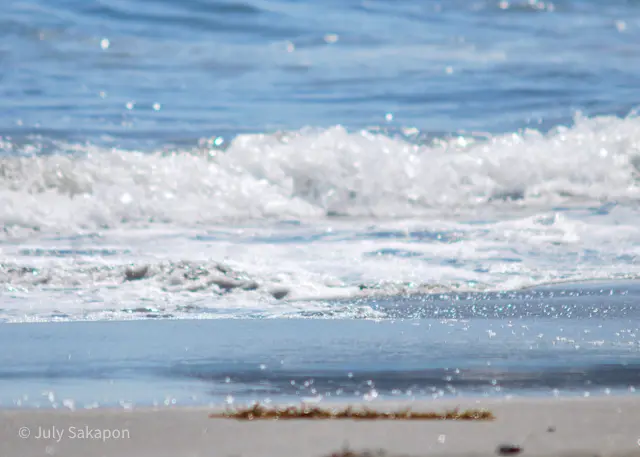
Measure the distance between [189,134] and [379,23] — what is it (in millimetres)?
3941

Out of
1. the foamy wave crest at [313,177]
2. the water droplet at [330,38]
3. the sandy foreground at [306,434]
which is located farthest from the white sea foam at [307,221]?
the sandy foreground at [306,434]

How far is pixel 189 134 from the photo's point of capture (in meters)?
16.4

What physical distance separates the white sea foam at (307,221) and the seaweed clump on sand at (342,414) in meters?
2.78

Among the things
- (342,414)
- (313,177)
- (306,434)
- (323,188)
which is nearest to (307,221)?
(323,188)

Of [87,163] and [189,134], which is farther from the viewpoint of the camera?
[189,134]

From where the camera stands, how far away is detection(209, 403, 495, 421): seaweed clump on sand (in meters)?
3.32

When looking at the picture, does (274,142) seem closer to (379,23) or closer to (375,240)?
(379,23)

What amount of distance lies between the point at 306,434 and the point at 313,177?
11.3 meters

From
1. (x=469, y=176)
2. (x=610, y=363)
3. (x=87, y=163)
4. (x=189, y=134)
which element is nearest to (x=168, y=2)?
(x=189, y=134)

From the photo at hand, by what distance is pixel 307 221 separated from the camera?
38.8ft

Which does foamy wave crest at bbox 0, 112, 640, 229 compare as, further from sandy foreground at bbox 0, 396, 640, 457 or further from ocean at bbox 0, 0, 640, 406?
sandy foreground at bbox 0, 396, 640, 457

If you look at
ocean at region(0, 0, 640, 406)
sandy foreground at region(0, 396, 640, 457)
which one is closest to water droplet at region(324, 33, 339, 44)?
ocean at region(0, 0, 640, 406)

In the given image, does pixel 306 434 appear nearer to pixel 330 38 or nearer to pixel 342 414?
pixel 342 414

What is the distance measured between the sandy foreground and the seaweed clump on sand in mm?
51
